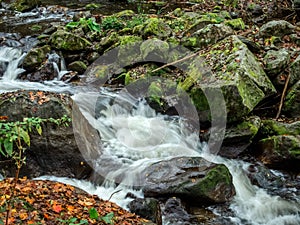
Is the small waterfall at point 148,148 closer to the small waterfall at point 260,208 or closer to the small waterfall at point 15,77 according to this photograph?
the small waterfall at point 260,208

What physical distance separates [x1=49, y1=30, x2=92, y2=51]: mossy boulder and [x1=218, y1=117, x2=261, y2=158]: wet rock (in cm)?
511

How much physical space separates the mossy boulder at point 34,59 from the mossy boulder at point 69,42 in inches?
20.6

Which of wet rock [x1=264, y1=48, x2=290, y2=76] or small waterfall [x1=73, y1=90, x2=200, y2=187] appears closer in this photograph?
small waterfall [x1=73, y1=90, x2=200, y2=187]

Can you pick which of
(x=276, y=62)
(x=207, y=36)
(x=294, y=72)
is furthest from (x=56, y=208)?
(x=207, y=36)

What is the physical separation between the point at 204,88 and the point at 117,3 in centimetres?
1032

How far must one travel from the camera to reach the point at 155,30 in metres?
9.27

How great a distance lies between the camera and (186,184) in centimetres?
505

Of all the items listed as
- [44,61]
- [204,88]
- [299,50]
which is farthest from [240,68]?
[44,61]

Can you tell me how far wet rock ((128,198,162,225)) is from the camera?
4.29 m

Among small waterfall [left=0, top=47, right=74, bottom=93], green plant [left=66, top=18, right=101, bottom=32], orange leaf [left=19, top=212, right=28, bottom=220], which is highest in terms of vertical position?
green plant [left=66, top=18, right=101, bottom=32]

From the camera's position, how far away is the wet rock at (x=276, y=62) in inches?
288

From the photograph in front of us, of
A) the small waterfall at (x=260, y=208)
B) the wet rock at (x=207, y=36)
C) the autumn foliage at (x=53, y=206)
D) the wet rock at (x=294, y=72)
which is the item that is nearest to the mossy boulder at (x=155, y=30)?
the wet rock at (x=207, y=36)

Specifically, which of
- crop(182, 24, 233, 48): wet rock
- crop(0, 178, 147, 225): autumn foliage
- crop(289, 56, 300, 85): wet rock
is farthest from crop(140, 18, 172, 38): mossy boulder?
crop(0, 178, 147, 225): autumn foliage

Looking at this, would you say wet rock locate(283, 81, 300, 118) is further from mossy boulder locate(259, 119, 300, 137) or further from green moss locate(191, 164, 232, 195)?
green moss locate(191, 164, 232, 195)
